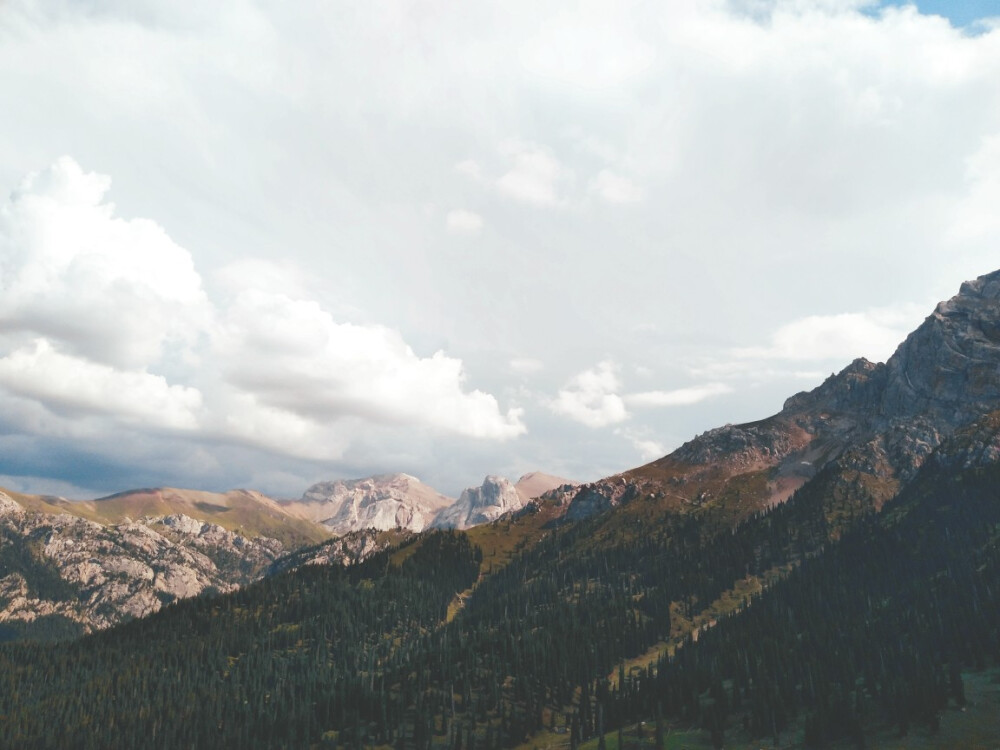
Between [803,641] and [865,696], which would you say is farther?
[803,641]

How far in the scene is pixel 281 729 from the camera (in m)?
196

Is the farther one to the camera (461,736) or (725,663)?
(725,663)

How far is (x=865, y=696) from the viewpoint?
488ft

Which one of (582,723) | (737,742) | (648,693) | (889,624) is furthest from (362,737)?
(889,624)

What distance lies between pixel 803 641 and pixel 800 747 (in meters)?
69.3

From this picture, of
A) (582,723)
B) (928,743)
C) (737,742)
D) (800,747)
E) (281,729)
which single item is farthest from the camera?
(281,729)

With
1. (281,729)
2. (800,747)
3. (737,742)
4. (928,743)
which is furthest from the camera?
(281,729)

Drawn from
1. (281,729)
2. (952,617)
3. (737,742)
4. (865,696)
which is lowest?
(281,729)

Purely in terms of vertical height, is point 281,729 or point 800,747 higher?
point 800,747

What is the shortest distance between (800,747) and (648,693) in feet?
178

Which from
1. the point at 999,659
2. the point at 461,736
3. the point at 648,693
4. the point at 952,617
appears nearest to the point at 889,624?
the point at 952,617

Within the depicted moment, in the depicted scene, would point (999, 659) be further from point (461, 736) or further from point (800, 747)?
point (461, 736)

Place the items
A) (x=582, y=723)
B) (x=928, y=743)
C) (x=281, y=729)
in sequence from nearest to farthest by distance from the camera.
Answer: (x=928, y=743)
(x=582, y=723)
(x=281, y=729)

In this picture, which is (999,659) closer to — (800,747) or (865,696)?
(865,696)
